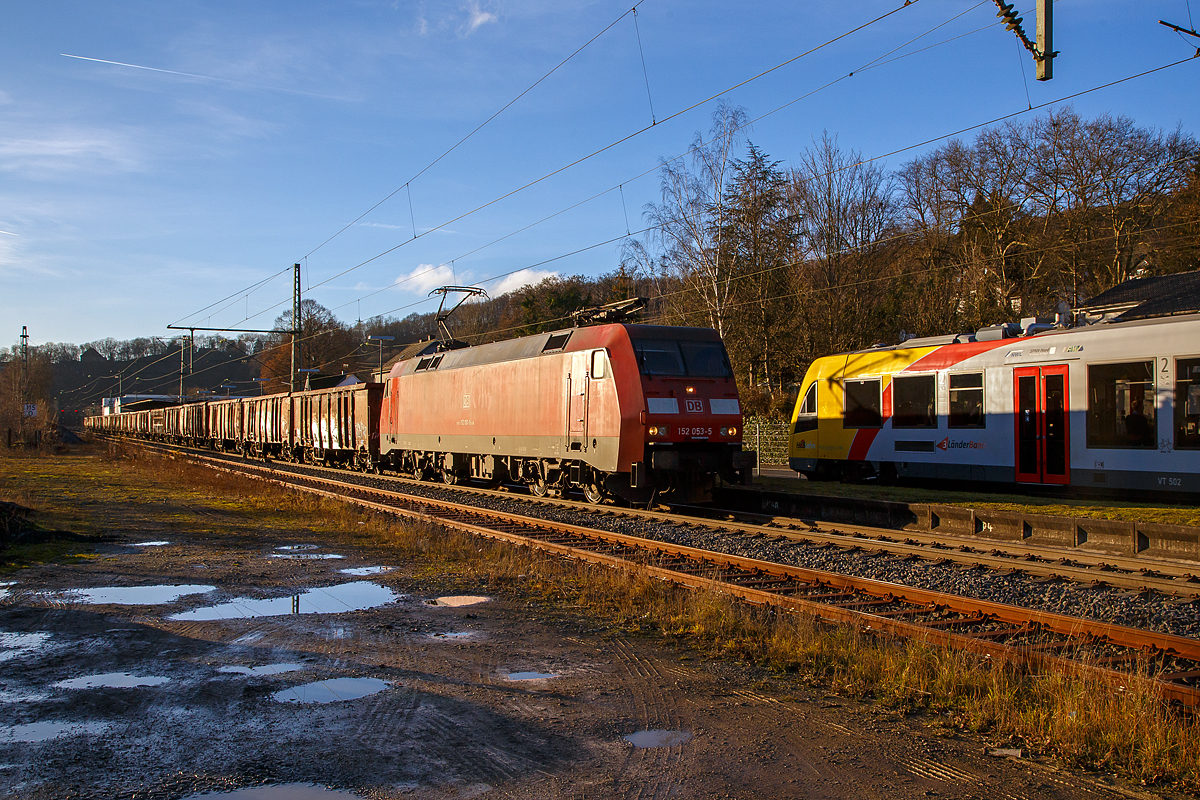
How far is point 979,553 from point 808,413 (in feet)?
34.5

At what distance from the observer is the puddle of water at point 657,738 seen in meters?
4.59

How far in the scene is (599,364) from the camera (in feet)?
49.1

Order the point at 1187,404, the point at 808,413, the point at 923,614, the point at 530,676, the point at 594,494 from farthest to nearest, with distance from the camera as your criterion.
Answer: the point at 808,413, the point at 594,494, the point at 1187,404, the point at 923,614, the point at 530,676

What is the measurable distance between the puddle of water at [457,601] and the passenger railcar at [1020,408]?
1164cm

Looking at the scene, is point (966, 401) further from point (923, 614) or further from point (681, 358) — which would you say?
point (923, 614)

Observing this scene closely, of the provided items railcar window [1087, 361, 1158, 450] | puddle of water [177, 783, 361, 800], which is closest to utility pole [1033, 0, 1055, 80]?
railcar window [1087, 361, 1158, 450]

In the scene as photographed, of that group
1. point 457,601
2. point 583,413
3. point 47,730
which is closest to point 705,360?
point 583,413

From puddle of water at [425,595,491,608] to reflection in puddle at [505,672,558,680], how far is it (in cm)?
246

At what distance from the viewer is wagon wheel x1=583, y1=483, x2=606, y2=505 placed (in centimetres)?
1652

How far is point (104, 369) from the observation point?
395 ft

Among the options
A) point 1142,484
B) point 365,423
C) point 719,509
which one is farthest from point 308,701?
point 365,423

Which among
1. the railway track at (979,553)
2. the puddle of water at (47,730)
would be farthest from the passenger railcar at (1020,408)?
the puddle of water at (47,730)

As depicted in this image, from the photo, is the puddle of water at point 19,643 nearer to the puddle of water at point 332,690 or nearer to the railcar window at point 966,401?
the puddle of water at point 332,690

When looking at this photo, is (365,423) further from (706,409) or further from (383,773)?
(383,773)
